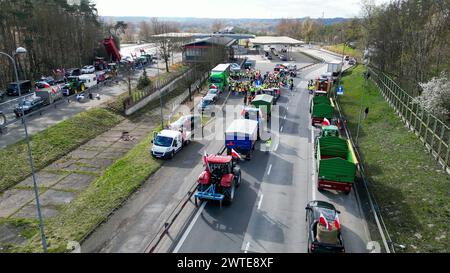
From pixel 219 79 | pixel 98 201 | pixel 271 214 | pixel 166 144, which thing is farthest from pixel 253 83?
pixel 98 201

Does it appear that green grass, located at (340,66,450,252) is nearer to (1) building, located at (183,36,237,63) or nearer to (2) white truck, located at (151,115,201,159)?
(2) white truck, located at (151,115,201,159)

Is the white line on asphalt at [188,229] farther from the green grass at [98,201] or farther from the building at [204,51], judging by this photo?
the building at [204,51]

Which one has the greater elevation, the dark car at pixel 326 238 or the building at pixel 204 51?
the building at pixel 204 51

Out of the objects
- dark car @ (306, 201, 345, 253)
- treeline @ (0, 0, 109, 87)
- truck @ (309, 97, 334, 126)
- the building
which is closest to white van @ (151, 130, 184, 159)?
dark car @ (306, 201, 345, 253)

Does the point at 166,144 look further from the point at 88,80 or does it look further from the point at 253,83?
the point at 253,83

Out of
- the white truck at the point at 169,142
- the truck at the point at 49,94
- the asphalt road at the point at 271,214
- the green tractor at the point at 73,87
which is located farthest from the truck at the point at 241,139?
the green tractor at the point at 73,87
